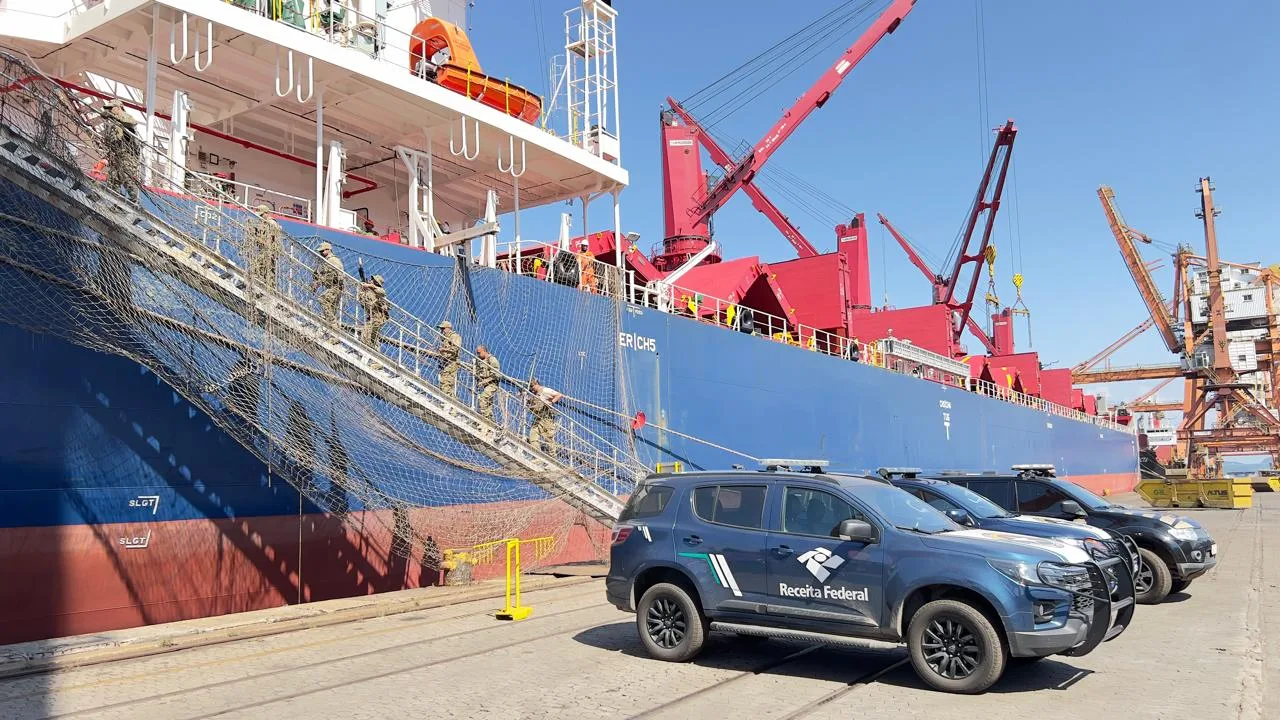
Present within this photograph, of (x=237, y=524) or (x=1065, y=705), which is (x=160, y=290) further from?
(x=1065, y=705)

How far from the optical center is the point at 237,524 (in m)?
11.0

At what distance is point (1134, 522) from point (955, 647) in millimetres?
6182

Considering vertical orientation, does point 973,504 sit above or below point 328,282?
below

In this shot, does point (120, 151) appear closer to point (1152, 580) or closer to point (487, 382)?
point (487, 382)

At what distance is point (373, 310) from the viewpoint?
37.8 ft

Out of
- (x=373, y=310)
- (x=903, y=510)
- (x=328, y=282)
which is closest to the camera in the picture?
(x=903, y=510)

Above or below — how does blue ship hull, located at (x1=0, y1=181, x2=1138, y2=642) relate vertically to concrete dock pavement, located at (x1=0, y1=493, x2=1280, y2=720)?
above

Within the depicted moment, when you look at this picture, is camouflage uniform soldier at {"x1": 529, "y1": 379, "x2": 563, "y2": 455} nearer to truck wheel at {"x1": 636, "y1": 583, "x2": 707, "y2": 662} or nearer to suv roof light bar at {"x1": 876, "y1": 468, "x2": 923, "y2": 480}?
suv roof light bar at {"x1": 876, "y1": 468, "x2": 923, "y2": 480}

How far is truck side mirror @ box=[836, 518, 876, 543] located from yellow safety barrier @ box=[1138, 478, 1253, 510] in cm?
2724

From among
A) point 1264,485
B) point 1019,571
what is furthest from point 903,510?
point 1264,485

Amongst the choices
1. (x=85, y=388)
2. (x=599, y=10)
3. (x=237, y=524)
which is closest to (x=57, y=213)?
(x=85, y=388)

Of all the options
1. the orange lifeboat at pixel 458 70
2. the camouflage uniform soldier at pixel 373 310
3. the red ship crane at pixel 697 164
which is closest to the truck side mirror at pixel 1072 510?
the camouflage uniform soldier at pixel 373 310

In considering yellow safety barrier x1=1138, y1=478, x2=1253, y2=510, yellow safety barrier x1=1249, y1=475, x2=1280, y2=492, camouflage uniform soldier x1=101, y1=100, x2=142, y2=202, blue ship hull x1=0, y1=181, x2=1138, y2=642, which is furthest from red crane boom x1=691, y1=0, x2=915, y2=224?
yellow safety barrier x1=1249, y1=475, x2=1280, y2=492

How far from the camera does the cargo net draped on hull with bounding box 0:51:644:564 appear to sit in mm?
9109
